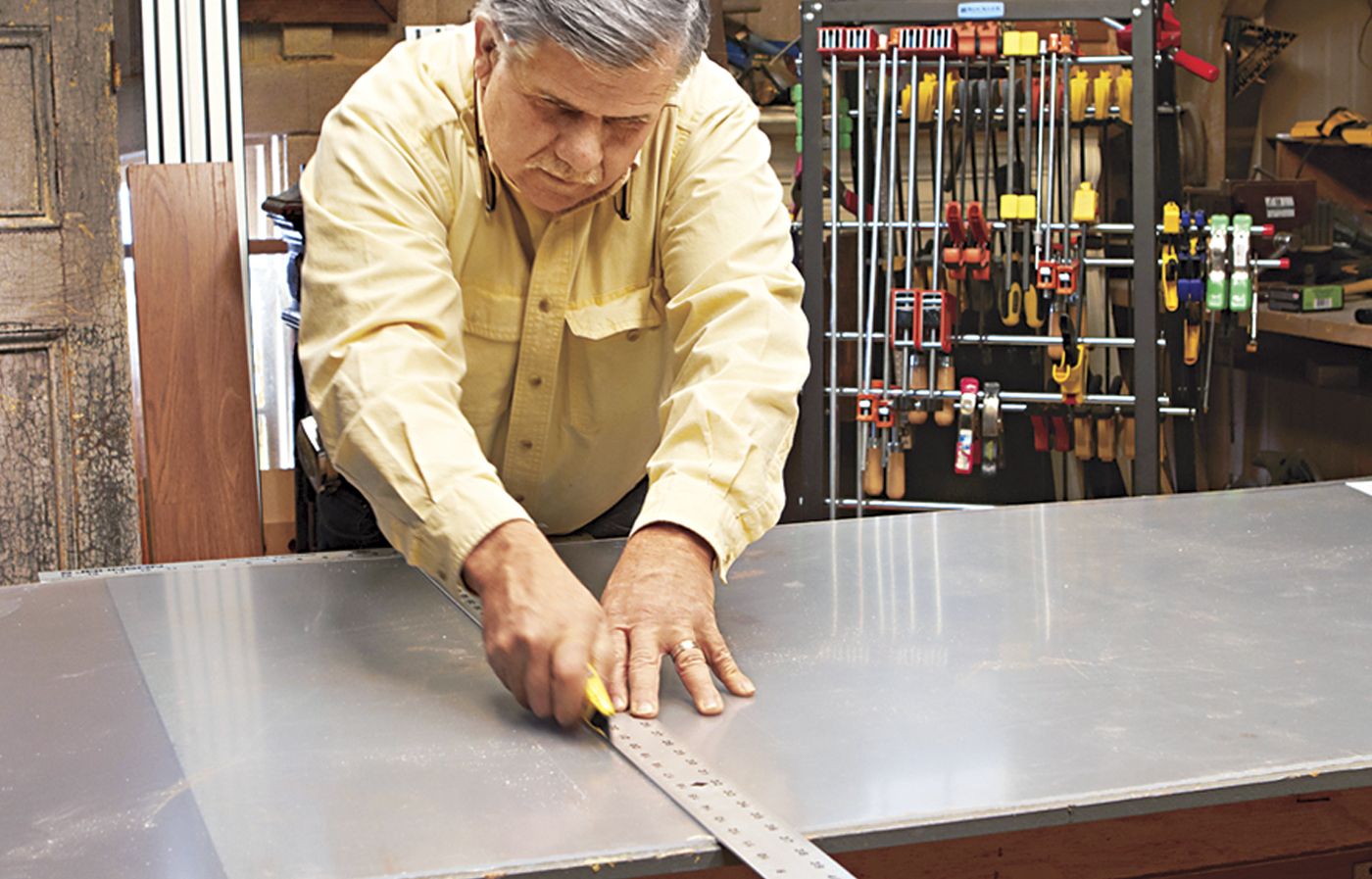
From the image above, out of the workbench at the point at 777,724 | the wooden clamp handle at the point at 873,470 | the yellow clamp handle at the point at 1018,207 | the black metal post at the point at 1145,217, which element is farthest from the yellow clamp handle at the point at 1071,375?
the workbench at the point at 777,724

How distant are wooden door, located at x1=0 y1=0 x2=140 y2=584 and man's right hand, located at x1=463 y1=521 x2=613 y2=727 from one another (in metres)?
2.02

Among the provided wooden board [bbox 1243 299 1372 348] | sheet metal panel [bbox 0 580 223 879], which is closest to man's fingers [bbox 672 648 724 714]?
sheet metal panel [bbox 0 580 223 879]

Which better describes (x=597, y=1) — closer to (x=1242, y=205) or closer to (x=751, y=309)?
(x=751, y=309)

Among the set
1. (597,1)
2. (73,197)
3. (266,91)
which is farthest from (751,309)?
(266,91)

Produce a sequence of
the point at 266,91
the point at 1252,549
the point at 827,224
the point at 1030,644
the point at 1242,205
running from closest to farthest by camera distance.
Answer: the point at 1030,644
the point at 1252,549
the point at 827,224
the point at 266,91
the point at 1242,205

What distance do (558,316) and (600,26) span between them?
0.42m

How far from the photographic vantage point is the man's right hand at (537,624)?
1.27 meters

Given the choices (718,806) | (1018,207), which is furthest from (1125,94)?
(718,806)

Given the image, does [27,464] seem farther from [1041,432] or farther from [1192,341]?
[1192,341]

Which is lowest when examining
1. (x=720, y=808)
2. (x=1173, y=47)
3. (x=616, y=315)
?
(x=720, y=808)

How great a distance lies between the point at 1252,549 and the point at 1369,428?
109 inches

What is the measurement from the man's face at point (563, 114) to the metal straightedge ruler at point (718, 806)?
55 cm

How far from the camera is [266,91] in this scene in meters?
3.92

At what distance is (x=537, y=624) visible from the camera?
4.20ft
